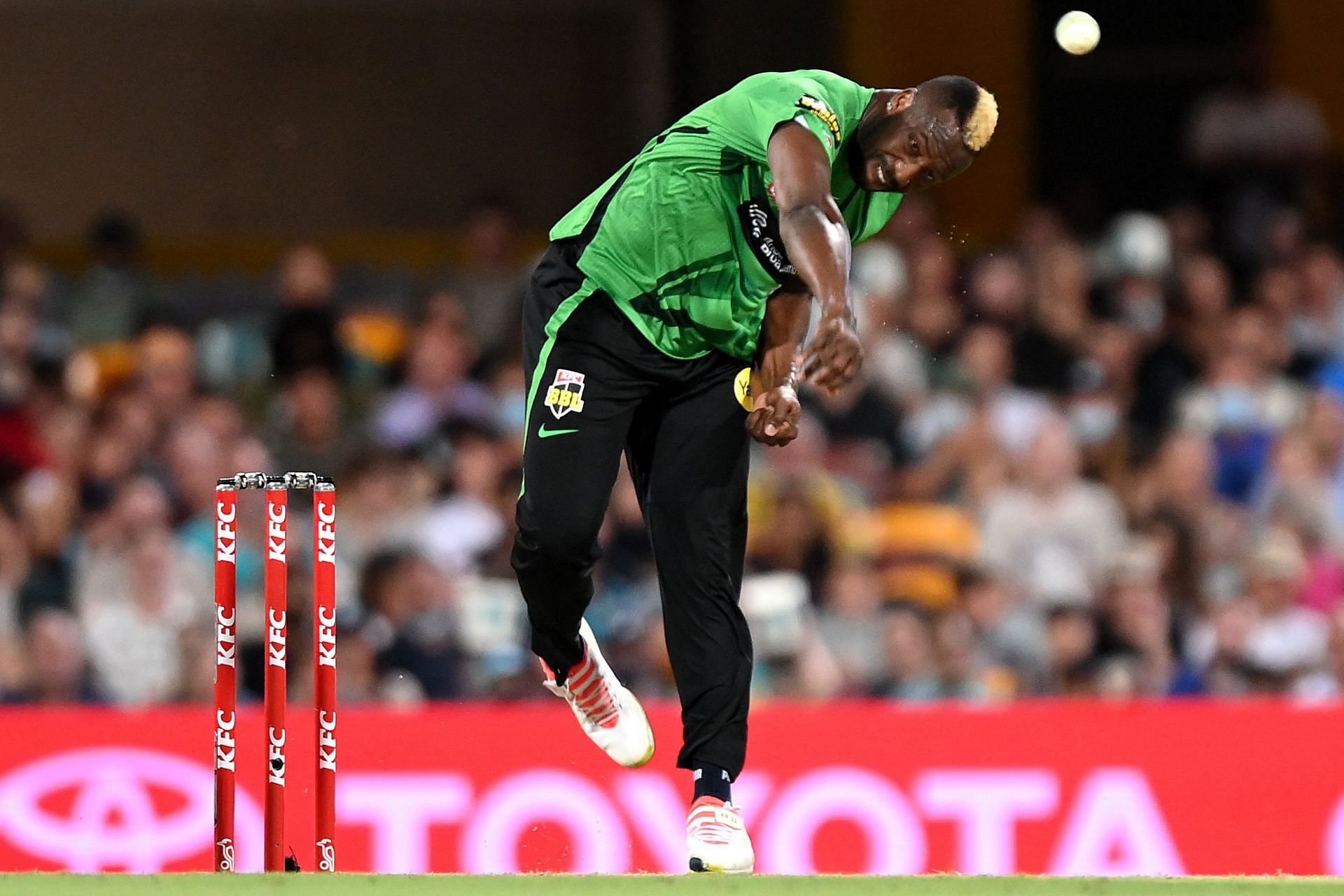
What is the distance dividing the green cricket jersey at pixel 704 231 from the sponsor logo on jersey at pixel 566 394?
21 cm

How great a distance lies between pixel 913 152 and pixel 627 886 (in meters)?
1.82

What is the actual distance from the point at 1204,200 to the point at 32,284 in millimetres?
6508

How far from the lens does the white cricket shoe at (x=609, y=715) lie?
18.2 feet

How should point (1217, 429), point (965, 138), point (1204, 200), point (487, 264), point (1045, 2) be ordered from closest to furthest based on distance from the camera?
point (965, 138)
point (1217, 429)
point (487, 264)
point (1204, 200)
point (1045, 2)

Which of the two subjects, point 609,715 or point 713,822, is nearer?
point 713,822

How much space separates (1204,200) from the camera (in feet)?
39.1

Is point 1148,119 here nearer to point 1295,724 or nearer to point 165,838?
point 1295,724

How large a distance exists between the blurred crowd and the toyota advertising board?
0.78m

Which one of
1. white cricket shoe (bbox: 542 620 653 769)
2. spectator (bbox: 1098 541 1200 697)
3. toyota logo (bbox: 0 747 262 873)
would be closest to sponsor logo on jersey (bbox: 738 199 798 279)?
white cricket shoe (bbox: 542 620 653 769)

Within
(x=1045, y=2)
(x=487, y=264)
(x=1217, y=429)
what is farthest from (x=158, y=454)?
(x=1045, y=2)

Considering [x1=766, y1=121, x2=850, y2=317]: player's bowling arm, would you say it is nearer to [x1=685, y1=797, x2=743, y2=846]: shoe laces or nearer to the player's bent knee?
the player's bent knee

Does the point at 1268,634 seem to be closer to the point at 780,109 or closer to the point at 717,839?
the point at 717,839

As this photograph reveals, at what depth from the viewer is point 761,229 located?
5.07m

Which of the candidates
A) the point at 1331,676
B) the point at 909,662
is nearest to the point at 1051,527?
the point at 909,662
